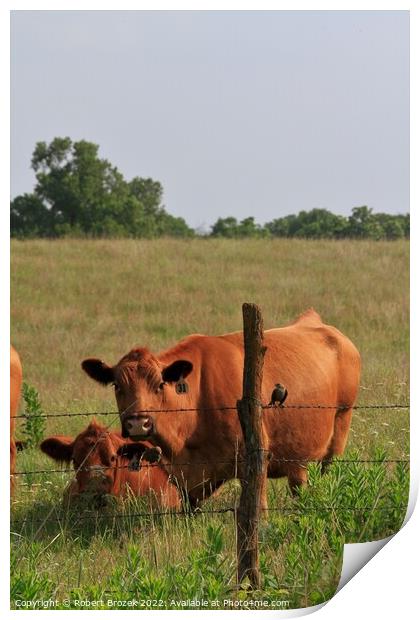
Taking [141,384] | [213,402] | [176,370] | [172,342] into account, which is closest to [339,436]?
[213,402]

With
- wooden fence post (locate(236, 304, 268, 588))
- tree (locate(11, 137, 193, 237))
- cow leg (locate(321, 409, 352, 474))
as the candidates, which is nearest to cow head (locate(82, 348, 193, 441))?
wooden fence post (locate(236, 304, 268, 588))

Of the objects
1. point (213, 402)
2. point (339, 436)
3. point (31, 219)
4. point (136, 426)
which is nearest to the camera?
point (136, 426)

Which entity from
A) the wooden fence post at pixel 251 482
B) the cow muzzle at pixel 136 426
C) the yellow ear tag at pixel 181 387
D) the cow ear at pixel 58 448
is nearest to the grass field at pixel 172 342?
the wooden fence post at pixel 251 482

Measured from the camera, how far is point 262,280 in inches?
745

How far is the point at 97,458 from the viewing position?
7148 mm

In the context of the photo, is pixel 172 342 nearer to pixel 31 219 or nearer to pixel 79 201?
pixel 31 219

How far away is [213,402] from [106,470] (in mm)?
838

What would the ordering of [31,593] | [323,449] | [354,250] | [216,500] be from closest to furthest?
1. [31,593]
2. [216,500]
3. [323,449]
4. [354,250]

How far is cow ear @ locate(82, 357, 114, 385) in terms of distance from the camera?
6961 millimetres

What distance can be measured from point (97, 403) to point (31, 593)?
5.76m

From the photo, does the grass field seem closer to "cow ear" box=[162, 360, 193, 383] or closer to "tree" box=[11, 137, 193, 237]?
"cow ear" box=[162, 360, 193, 383]

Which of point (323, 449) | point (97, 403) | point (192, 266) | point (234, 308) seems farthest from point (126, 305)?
point (323, 449)

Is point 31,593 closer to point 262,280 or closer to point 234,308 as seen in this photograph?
point 234,308

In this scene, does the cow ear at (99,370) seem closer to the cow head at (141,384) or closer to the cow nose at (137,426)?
the cow head at (141,384)
